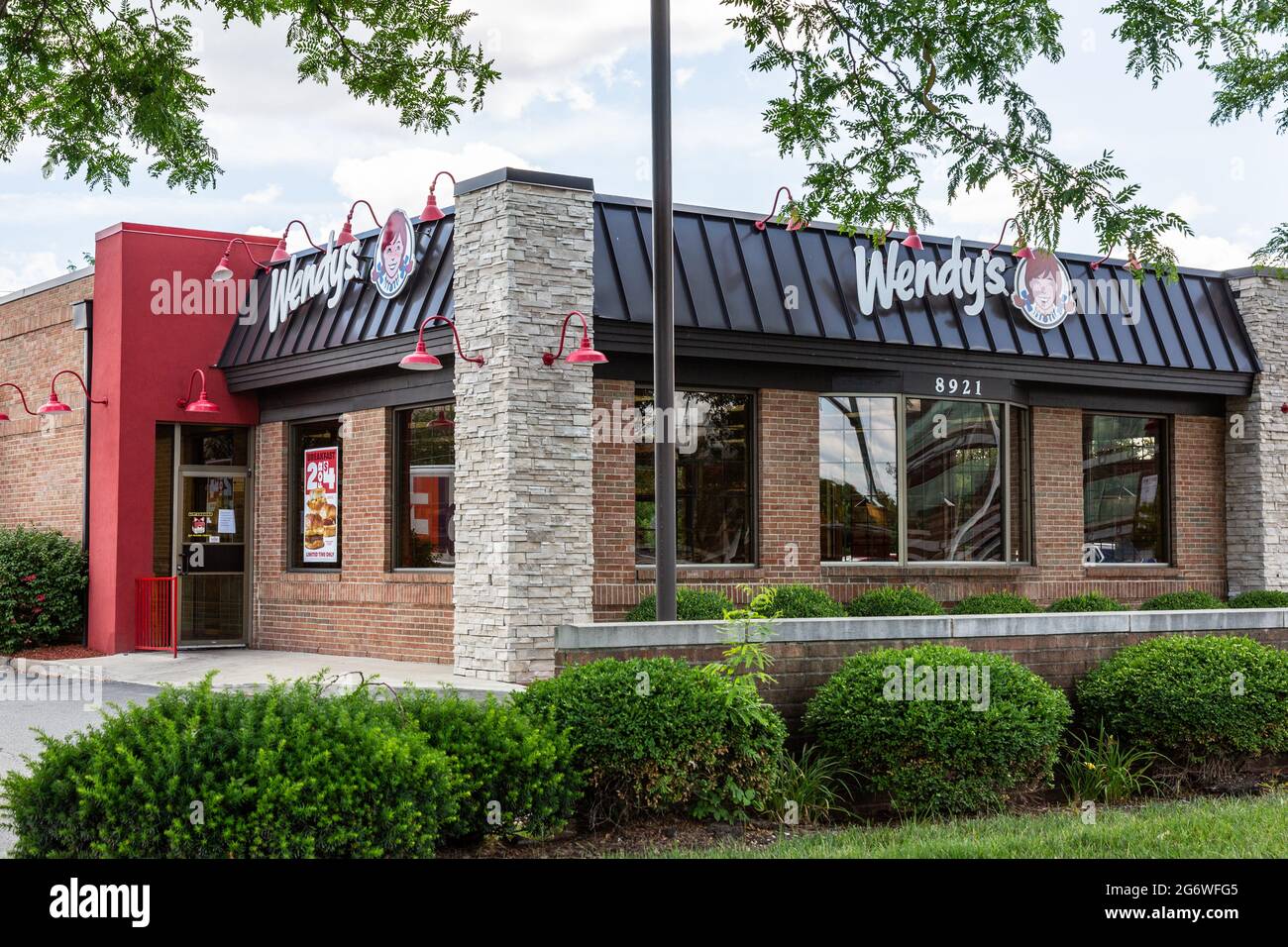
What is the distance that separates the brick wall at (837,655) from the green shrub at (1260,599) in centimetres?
731

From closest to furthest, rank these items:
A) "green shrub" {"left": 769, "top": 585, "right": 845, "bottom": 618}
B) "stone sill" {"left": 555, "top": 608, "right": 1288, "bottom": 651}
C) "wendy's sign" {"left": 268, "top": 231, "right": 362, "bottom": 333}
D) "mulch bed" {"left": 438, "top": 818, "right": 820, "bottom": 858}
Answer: "mulch bed" {"left": 438, "top": 818, "right": 820, "bottom": 858} → "stone sill" {"left": 555, "top": 608, "right": 1288, "bottom": 651} → "green shrub" {"left": 769, "top": 585, "right": 845, "bottom": 618} → "wendy's sign" {"left": 268, "top": 231, "right": 362, "bottom": 333}

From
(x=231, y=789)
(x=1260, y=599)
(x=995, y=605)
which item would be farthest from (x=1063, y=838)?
(x=1260, y=599)

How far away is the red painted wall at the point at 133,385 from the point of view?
706 inches

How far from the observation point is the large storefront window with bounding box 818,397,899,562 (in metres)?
16.8

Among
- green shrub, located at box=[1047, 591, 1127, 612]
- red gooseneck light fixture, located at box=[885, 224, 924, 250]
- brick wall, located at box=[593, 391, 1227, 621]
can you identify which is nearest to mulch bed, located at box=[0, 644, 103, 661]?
brick wall, located at box=[593, 391, 1227, 621]

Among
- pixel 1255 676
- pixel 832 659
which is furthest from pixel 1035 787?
pixel 1255 676

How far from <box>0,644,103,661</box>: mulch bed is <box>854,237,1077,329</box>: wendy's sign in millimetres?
11383

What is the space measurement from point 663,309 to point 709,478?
4758 mm

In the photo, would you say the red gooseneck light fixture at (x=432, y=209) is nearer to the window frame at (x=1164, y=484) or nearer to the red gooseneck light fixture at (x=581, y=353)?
the red gooseneck light fixture at (x=581, y=353)

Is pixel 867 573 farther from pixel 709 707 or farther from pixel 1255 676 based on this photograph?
pixel 709 707

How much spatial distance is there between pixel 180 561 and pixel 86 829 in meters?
12.7

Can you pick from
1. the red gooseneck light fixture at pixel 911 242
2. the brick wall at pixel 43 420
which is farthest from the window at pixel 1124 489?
the brick wall at pixel 43 420

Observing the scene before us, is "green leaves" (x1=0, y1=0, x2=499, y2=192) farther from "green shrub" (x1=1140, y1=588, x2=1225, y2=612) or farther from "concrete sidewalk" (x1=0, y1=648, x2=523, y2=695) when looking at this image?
"green shrub" (x1=1140, y1=588, x2=1225, y2=612)

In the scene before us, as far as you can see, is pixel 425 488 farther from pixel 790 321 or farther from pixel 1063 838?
pixel 1063 838
